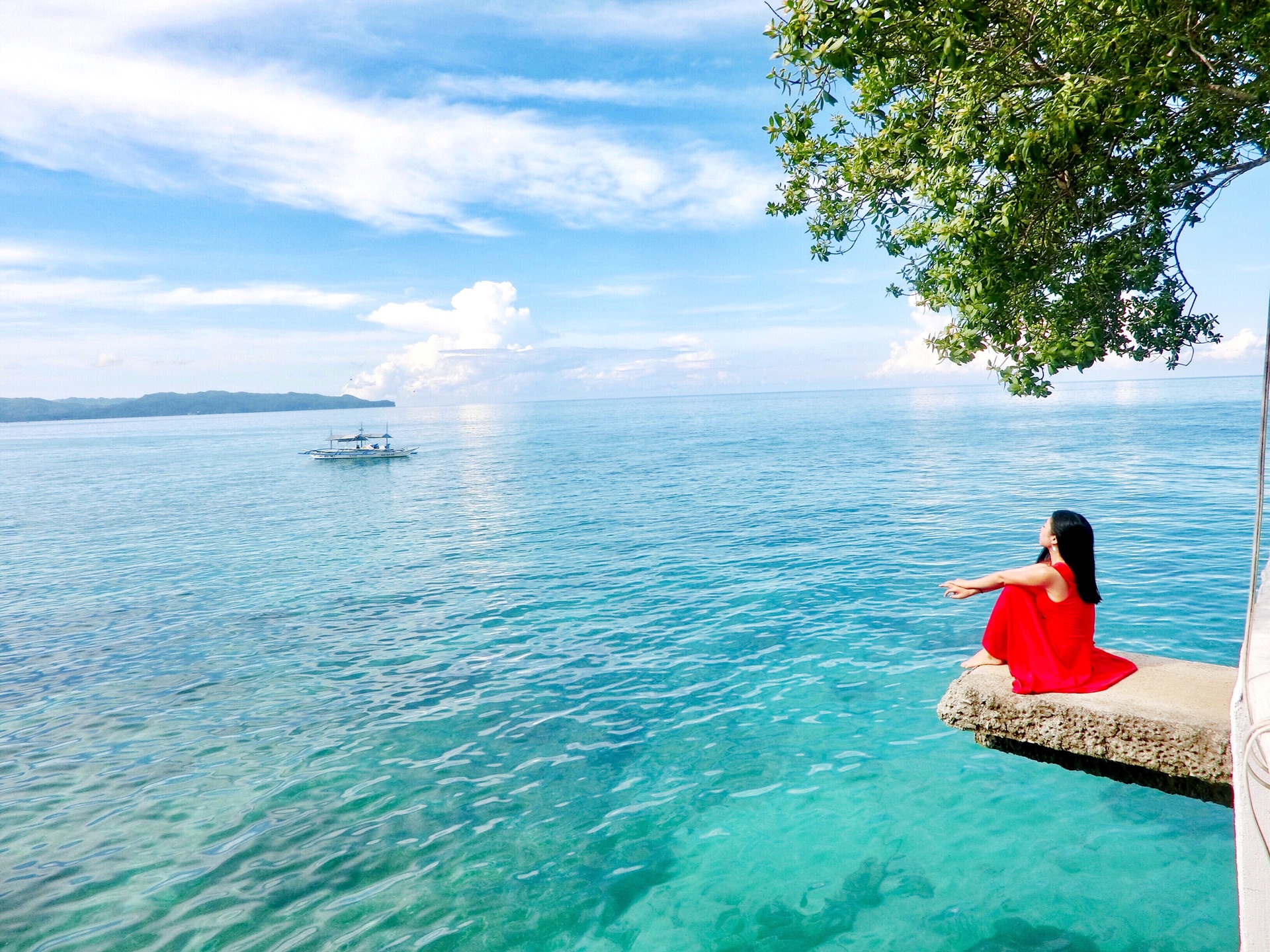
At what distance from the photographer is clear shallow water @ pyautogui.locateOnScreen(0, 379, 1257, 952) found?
8070 mm

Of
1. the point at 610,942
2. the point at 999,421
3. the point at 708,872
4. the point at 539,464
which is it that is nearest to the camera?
the point at 610,942

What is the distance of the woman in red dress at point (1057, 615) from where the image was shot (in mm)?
7129

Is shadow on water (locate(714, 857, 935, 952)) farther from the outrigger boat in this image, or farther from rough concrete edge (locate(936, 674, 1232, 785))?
the outrigger boat

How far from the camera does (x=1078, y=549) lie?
7223mm

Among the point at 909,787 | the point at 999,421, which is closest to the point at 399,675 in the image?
the point at 909,787

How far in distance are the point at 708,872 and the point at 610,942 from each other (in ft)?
4.76

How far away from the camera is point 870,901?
26.5 feet

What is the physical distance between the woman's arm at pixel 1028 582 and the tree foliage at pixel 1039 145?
3.76 m

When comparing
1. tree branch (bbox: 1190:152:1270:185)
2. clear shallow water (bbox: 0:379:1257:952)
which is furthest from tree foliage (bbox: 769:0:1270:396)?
clear shallow water (bbox: 0:379:1257:952)

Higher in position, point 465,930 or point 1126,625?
point 1126,625

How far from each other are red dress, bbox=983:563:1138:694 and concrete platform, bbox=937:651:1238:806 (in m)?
0.12

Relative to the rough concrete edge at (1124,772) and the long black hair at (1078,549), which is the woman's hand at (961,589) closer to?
the long black hair at (1078,549)

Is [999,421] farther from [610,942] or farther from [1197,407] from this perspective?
[610,942]

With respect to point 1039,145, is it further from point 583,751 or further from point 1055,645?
point 583,751
